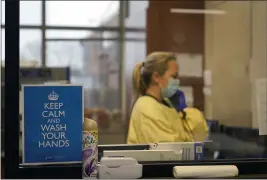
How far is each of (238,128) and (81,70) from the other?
159 cm

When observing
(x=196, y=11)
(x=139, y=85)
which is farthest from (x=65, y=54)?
(x=139, y=85)

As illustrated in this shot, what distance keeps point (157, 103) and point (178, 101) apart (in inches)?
6.7

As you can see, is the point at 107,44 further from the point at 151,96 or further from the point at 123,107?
the point at 151,96

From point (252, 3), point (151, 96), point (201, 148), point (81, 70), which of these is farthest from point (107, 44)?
point (201, 148)

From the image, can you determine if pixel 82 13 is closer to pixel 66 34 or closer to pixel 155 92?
pixel 66 34

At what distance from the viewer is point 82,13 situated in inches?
158

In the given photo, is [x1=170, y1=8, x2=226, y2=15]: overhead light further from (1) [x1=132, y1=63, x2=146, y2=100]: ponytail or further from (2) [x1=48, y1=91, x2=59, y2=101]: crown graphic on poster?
(2) [x1=48, y1=91, x2=59, y2=101]: crown graphic on poster

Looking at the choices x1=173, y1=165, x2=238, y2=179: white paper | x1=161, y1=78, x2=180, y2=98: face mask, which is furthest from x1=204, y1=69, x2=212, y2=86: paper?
x1=173, y1=165, x2=238, y2=179: white paper

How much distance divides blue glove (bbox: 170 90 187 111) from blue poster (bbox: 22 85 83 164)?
1172 millimetres

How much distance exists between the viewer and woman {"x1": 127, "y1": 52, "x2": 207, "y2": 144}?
2.09 meters

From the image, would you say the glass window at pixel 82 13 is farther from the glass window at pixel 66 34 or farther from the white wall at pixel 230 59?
the white wall at pixel 230 59

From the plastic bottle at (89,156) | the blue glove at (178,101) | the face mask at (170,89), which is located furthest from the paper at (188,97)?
the plastic bottle at (89,156)

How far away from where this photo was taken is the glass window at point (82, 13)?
3934mm

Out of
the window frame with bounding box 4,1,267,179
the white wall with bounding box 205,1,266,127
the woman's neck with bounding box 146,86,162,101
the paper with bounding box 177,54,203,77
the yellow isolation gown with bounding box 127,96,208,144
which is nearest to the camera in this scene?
the window frame with bounding box 4,1,267,179
